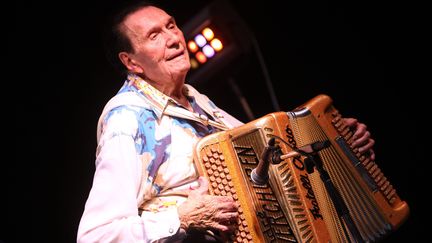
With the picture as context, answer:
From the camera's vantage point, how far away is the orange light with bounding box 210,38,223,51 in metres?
3.14

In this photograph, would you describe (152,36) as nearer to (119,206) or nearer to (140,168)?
(140,168)

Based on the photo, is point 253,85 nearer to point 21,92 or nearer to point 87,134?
point 87,134

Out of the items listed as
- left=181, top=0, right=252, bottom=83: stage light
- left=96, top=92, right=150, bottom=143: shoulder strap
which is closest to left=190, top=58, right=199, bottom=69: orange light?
left=181, top=0, right=252, bottom=83: stage light

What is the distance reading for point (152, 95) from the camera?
2.25m

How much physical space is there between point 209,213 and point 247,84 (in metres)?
1.84

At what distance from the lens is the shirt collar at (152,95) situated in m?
2.19

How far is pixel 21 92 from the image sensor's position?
2855 millimetres

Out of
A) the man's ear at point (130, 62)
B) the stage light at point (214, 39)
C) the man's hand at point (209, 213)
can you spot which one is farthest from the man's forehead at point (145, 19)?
the man's hand at point (209, 213)

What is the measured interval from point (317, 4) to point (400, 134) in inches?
38.8

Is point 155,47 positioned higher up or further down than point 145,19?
further down

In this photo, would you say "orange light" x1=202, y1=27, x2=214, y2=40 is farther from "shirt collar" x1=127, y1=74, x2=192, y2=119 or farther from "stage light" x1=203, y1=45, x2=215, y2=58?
"shirt collar" x1=127, y1=74, x2=192, y2=119

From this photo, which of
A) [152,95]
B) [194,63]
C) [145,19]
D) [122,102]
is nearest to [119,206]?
A: [122,102]

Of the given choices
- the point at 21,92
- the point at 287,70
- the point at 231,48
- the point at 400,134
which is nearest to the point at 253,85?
the point at 287,70

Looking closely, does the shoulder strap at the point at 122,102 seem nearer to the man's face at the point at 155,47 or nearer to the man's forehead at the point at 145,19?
the man's face at the point at 155,47
